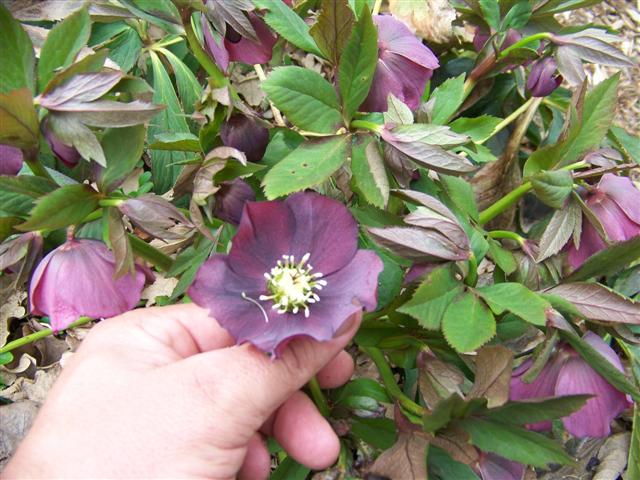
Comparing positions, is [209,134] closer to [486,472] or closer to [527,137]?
[486,472]

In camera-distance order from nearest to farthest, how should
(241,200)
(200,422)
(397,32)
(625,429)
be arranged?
1. (200,422)
2. (241,200)
3. (397,32)
4. (625,429)

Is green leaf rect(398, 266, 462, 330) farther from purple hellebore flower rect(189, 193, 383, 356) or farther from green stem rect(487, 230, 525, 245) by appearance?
green stem rect(487, 230, 525, 245)

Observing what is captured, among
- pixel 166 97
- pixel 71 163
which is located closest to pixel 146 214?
pixel 71 163

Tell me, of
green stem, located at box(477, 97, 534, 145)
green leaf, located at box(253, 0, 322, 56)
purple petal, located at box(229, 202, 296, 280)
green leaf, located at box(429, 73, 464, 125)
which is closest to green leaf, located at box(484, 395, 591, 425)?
purple petal, located at box(229, 202, 296, 280)

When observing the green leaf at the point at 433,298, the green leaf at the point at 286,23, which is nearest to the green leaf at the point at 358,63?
the green leaf at the point at 286,23

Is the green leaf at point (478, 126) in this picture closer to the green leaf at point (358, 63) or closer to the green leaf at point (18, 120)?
the green leaf at point (358, 63)

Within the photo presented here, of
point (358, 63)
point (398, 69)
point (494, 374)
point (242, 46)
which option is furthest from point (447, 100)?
point (494, 374)
